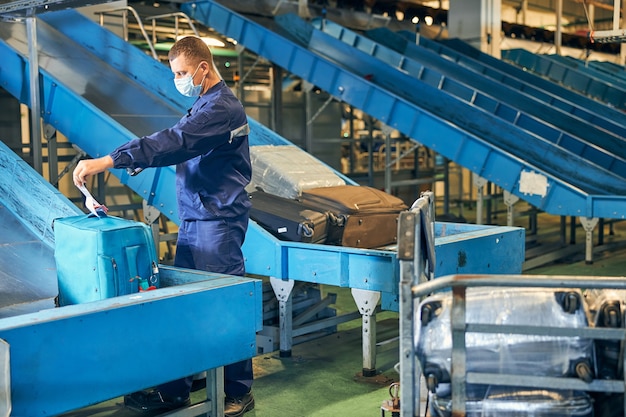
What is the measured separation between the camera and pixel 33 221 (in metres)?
4.58

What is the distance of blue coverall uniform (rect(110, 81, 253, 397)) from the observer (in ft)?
11.6

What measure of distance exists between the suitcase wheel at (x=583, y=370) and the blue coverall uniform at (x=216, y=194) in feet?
6.36

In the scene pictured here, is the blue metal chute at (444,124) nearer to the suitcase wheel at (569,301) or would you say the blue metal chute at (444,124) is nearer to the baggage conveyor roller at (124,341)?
the baggage conveyor roller at (124,341)

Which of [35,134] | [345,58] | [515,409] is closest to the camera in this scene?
[515,409]

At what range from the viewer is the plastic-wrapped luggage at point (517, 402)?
2.31 metres

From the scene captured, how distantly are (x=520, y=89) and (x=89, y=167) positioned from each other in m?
10.6

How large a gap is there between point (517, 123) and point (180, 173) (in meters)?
7.64

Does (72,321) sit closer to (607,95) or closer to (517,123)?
(517,123)

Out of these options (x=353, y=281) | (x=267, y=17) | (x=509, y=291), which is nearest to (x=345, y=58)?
(x=267, y=17)

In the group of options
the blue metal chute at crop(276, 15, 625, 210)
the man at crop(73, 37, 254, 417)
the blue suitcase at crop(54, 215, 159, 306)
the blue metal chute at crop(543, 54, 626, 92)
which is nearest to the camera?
the blue suitcase at crop(54, 215, 159, 306)

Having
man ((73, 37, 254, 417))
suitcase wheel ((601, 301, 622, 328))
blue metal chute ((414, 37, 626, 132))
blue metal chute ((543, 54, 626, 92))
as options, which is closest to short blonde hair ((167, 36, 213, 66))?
man ((73, 37, 254, 417))

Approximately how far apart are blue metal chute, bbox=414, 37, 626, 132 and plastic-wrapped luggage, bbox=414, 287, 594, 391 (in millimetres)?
9476

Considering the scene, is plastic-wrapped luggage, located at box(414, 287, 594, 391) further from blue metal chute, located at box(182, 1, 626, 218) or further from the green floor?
blue metal chute, located at box(182, 1, 626, 218)

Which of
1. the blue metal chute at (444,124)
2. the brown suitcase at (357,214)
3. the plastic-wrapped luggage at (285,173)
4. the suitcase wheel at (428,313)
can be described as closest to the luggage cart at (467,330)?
the suitcase wheel at (428,313)
